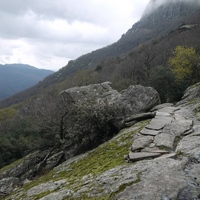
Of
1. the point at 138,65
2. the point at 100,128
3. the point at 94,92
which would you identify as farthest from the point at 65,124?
the point at 138,65

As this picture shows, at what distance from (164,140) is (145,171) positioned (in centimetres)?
322

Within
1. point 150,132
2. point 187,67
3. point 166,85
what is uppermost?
point 187,67

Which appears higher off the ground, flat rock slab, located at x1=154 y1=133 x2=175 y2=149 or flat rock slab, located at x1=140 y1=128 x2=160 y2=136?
flat rock slab, located at x1=140 y1=128 x2=160 y2=136

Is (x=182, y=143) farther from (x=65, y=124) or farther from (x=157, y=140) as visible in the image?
(x=65, y=124)

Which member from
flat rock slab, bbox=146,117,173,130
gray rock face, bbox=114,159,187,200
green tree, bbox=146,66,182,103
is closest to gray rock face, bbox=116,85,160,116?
flat rock slab, bbox=146,117,173,130

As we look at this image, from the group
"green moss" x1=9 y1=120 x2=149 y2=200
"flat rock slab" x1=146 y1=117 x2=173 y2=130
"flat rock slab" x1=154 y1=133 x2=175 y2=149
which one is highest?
"flat rock slab" x1=146 y1=117 x2=173 y2=130

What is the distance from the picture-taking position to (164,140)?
1121 cm

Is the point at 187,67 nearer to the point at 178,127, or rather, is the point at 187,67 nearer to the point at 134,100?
the point at 134,100

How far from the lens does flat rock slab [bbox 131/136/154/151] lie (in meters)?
10.9

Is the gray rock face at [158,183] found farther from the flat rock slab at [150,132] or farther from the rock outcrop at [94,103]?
the rock outcrop at [94,103]

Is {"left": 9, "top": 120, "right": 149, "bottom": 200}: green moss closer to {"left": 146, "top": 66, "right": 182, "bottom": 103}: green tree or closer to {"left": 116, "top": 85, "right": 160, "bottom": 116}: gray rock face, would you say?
{"left": 116, "top": 85, "right": 160, "bottom": 116}: gray rock face

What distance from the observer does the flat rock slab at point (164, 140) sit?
35.2ft

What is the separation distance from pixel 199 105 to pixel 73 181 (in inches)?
411

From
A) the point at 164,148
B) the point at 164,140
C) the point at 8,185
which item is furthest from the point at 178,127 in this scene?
the point at 8,185
